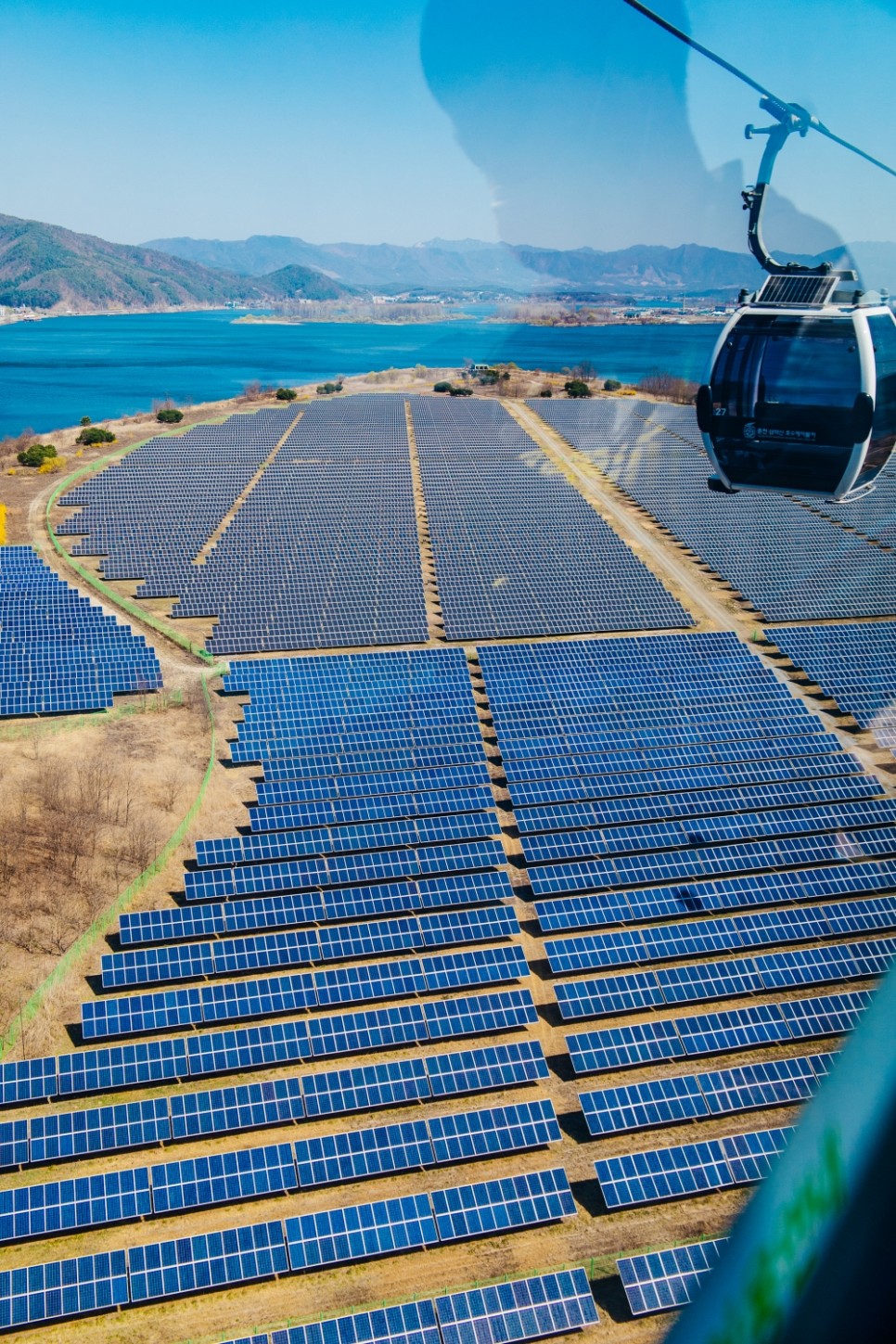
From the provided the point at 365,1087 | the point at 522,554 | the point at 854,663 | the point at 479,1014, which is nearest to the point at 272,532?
the point at 522,554

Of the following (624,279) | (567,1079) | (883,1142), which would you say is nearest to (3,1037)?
(567,1079)

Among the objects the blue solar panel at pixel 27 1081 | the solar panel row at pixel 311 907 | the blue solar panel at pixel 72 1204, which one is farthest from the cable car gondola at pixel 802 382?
the blue solar panel at pixel 27 1081

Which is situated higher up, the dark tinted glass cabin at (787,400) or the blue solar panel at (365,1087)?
the dark tinted glass cabin at (787,400)

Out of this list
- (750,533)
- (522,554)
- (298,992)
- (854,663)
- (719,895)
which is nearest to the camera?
(298,992)

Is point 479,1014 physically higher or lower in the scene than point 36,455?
lower

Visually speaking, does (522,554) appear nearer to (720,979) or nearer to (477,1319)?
(720,979)

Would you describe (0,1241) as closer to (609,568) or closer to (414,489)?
(609,568)

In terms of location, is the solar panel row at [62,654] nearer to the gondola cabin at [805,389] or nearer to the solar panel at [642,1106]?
the solar panel at [642,1106]
